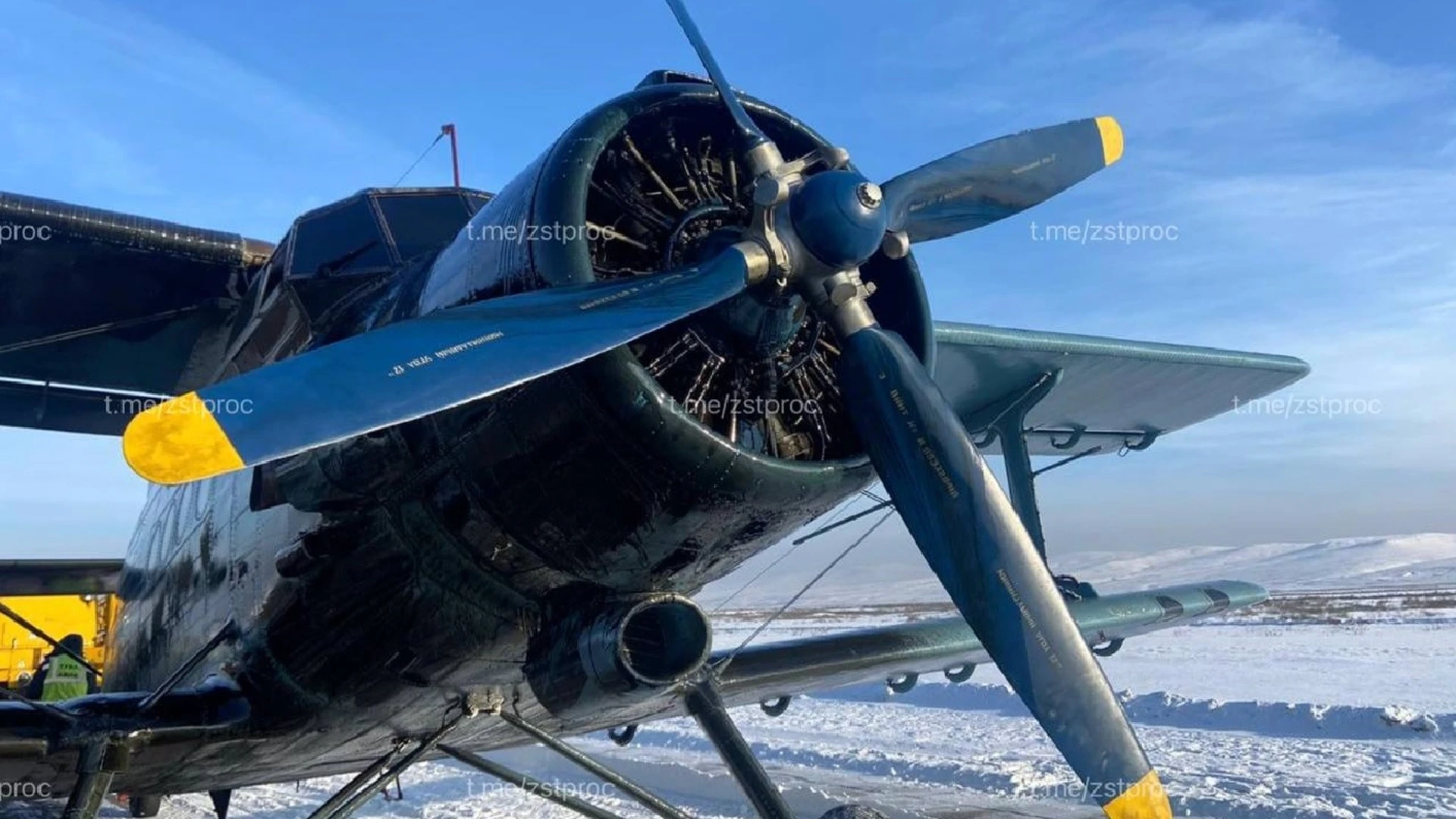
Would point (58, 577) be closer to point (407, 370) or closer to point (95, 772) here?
point (95, 772)

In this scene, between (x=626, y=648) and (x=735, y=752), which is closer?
(x=626, y=648)

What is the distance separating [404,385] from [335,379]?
0.57 ft

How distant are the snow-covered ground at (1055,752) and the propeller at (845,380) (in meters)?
4.75

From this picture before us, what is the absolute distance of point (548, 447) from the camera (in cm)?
363

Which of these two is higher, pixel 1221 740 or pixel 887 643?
pixel 887 643

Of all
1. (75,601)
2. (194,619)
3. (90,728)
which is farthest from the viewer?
(75,601)

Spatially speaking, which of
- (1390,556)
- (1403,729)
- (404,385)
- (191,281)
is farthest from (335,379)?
(1390,556)

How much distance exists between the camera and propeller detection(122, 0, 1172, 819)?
9.86 ft

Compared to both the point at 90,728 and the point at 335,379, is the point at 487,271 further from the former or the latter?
the point at 90,728

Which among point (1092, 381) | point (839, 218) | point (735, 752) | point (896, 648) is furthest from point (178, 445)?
point (1092, 381)

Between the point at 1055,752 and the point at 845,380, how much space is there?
828 centimetres

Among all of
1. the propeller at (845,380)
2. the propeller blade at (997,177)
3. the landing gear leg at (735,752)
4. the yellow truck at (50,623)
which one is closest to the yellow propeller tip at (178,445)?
the propeller at (845,380)

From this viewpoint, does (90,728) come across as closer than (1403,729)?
Yes

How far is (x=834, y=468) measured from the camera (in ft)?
12.5
